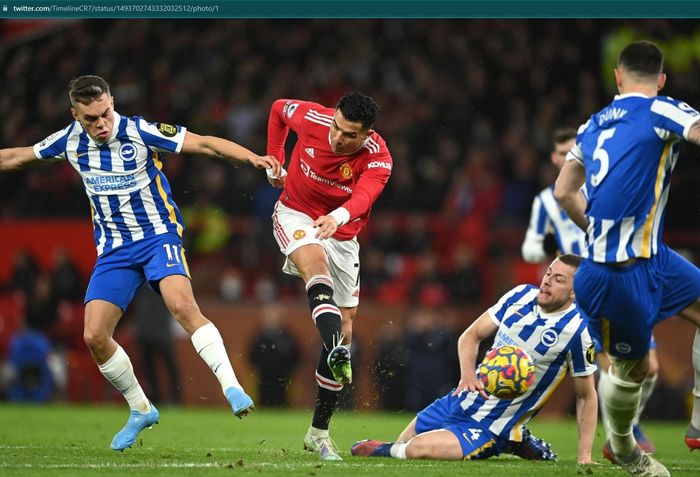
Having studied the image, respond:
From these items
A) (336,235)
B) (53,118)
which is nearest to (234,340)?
(53,118)

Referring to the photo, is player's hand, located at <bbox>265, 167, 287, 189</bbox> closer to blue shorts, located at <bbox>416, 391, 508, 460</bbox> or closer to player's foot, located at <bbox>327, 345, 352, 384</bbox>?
player's foot, located at <bbox>327, 345, 352, 384</bbox>

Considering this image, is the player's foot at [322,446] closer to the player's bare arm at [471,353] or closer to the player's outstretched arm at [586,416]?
the player's bare arm at [471,353]

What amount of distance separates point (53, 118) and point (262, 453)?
798 centimetres

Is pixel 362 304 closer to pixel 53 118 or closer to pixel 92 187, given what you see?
pixel 53 118

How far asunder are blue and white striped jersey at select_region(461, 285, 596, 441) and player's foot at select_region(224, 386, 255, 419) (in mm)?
1681

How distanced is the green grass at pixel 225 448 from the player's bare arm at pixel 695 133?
84.8 inches

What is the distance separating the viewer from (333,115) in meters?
7.97

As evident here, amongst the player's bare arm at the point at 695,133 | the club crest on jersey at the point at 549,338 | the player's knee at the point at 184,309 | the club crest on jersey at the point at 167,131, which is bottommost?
the club crest on jersey at the point at 549,338

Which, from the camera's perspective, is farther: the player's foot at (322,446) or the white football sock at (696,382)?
the player's foot at (322,446)

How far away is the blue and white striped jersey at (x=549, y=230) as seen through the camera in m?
9.64

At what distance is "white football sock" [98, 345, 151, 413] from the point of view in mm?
7488

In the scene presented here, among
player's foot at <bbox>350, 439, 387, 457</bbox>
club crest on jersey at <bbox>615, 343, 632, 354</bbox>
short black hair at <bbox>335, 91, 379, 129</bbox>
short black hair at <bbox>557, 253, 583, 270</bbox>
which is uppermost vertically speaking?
short black hair at <bbox>335, 91, 379, 129</bbox>

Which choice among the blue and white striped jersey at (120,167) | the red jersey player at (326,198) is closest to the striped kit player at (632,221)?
the red jersey player at (326,198)

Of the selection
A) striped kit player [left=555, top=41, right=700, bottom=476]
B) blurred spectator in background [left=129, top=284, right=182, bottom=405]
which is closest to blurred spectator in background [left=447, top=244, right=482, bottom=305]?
blurred spectator in background [left=129, top=284, right=182, bottom=405]
